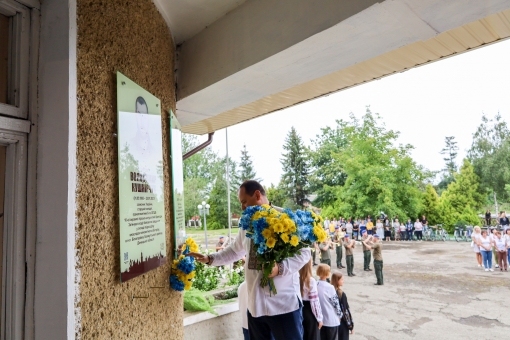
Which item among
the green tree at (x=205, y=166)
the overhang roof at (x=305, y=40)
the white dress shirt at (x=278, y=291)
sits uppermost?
the green tree at (x=205, y=166)

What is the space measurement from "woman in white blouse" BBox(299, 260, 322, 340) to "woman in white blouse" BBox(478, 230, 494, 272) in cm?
1036

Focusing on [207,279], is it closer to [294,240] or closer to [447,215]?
[294,240]

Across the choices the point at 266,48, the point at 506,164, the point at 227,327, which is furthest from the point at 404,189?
the point at 266,48

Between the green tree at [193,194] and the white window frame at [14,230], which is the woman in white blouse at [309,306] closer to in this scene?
the white window frame at [14,230]

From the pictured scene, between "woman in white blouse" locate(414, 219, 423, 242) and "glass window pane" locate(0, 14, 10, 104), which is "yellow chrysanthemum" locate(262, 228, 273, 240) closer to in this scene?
"glass window pane" locate(0, 14, 10, 104)

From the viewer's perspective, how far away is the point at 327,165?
27938 mm

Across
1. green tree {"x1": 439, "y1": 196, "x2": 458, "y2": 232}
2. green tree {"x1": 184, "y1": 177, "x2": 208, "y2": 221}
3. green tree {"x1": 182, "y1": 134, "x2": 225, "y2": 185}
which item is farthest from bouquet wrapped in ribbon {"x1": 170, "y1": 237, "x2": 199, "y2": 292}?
green tree {"x1": 182, "y1": 134, "x2": 225, "y2": 185}

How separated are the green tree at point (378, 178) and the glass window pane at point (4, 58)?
870 inches

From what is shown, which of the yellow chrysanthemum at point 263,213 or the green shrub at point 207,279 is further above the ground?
the yellow chrysanthemum at point 263,213

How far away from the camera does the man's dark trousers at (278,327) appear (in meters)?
2.29

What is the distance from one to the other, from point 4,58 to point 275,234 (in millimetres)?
1684

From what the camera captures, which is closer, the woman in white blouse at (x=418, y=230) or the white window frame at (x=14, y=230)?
the white window frame at (x=14, y=230)

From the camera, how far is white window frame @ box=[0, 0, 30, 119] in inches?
43.9

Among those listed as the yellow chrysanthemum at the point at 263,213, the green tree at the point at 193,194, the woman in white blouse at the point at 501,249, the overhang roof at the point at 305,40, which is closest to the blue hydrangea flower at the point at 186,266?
the yellow chrysanthemum at the point at 263,213
